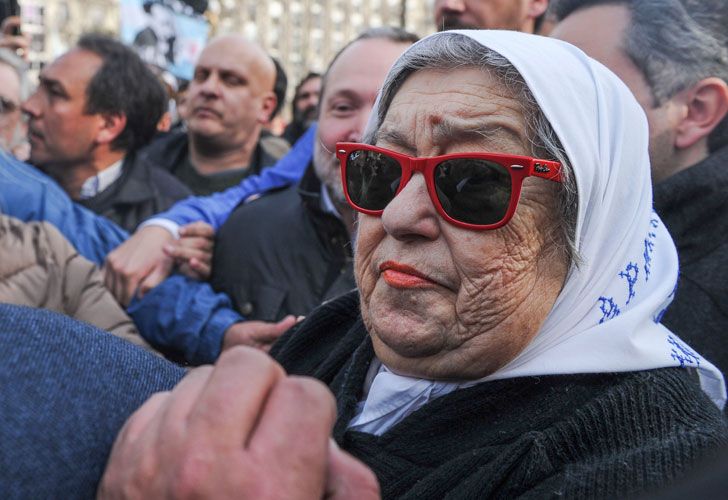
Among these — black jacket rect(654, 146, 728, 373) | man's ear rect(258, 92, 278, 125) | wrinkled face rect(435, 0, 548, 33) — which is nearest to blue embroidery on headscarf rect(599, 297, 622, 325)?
black jacket rect(654, 146, 728, 373)

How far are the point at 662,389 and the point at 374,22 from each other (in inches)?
3098

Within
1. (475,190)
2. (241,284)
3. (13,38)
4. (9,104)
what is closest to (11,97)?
(9,104)

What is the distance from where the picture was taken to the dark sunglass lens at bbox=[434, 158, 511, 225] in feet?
5.59

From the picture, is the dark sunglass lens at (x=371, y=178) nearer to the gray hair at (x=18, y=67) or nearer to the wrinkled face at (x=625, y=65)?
the wrinkled face at (x=625, y=65)

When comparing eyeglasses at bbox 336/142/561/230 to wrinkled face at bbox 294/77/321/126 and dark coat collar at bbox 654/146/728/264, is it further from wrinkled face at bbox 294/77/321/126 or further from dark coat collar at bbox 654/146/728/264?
wrinkled face at bbox 294/77/321/126

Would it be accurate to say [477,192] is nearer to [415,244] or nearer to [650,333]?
[415,244]

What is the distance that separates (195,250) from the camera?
139 inches

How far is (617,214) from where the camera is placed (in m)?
1.79

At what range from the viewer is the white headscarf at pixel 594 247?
167 cm

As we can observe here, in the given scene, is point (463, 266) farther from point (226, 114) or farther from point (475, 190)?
point (226, 114)

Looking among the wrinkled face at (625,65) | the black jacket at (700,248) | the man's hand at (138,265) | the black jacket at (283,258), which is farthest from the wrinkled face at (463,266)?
the man's hand at (138,265)

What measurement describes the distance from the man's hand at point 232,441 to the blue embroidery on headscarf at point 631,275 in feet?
3.37

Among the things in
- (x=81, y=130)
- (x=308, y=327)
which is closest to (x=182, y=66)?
(x=81, y=130)

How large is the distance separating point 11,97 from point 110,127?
2.24ft
